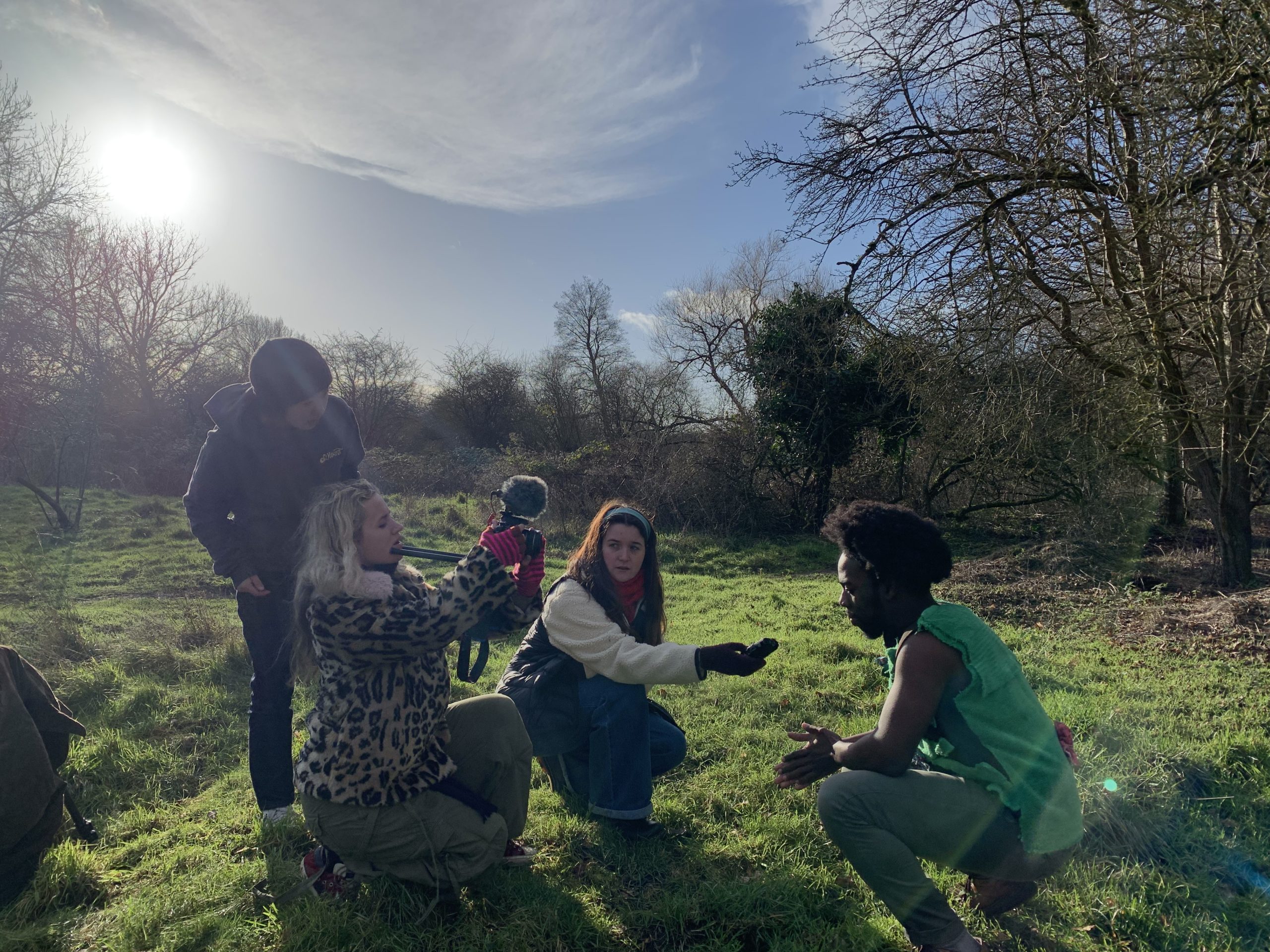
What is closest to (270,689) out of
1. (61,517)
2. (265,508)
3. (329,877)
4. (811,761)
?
(265,508)

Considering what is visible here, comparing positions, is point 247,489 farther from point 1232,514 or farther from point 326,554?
point 1232,514

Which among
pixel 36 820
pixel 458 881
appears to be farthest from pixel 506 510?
pixel 36 820

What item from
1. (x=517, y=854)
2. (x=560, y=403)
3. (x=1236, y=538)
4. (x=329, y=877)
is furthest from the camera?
(x=560, y=403)

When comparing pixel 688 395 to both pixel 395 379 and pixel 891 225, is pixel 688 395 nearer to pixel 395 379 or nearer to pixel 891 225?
pixel 891 225

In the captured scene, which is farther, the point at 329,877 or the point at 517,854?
the point at 517,854

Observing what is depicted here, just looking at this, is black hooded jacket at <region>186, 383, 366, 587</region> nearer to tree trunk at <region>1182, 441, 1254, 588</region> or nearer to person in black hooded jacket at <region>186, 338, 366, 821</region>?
person in black hooded jacket at <region>186, 338, 366, 821</region>

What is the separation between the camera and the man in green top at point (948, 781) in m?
2.06

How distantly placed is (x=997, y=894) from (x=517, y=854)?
171 centimetres

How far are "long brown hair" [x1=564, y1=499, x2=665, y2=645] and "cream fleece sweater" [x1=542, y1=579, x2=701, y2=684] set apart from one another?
48 mm

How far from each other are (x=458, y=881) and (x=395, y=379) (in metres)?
28.7

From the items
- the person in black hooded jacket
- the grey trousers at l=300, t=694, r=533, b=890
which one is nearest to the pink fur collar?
the grey trousers at l=300, t=694, r=533, b=890

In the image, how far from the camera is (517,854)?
272 centimetres

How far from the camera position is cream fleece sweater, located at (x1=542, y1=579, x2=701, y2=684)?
262 centimetres

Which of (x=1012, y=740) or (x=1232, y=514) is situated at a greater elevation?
(x=1232, y=514)
